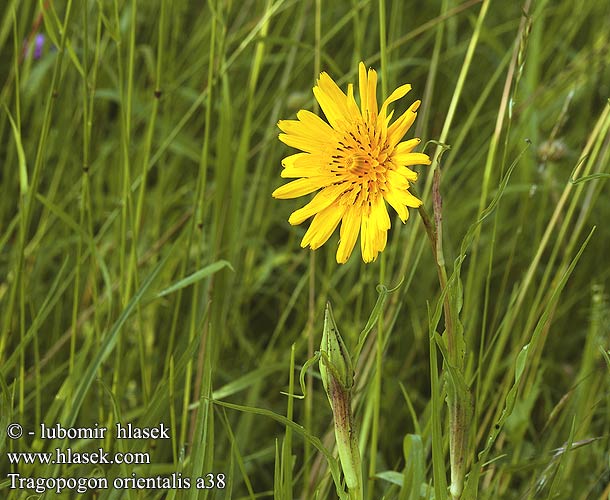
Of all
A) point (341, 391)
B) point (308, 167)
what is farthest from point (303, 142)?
point (341, 391)

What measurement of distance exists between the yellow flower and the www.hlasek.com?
24cm

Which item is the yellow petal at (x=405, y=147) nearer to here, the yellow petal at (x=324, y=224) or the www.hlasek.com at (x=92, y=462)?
the yellow petal at (x=324, y=224)

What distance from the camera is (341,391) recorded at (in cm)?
62

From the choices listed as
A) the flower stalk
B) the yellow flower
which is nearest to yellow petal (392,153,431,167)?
the yellow flower

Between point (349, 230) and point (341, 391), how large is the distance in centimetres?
12

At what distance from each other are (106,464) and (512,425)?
47 cm

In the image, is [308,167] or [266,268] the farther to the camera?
[266,268]

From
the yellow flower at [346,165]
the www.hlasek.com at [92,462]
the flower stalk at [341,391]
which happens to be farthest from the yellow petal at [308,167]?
the www.hlasek.com at [92,462]

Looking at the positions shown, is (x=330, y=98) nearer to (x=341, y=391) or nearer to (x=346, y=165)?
(x=346, y=165)

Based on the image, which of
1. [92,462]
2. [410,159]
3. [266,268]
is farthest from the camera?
[266,268]

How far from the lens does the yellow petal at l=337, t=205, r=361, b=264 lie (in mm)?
613

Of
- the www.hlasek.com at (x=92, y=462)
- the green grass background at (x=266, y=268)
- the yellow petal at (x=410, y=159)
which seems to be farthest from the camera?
the green grass background at (x=266, y=268)

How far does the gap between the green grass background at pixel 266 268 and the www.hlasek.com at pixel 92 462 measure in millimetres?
12

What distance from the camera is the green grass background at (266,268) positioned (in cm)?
86
